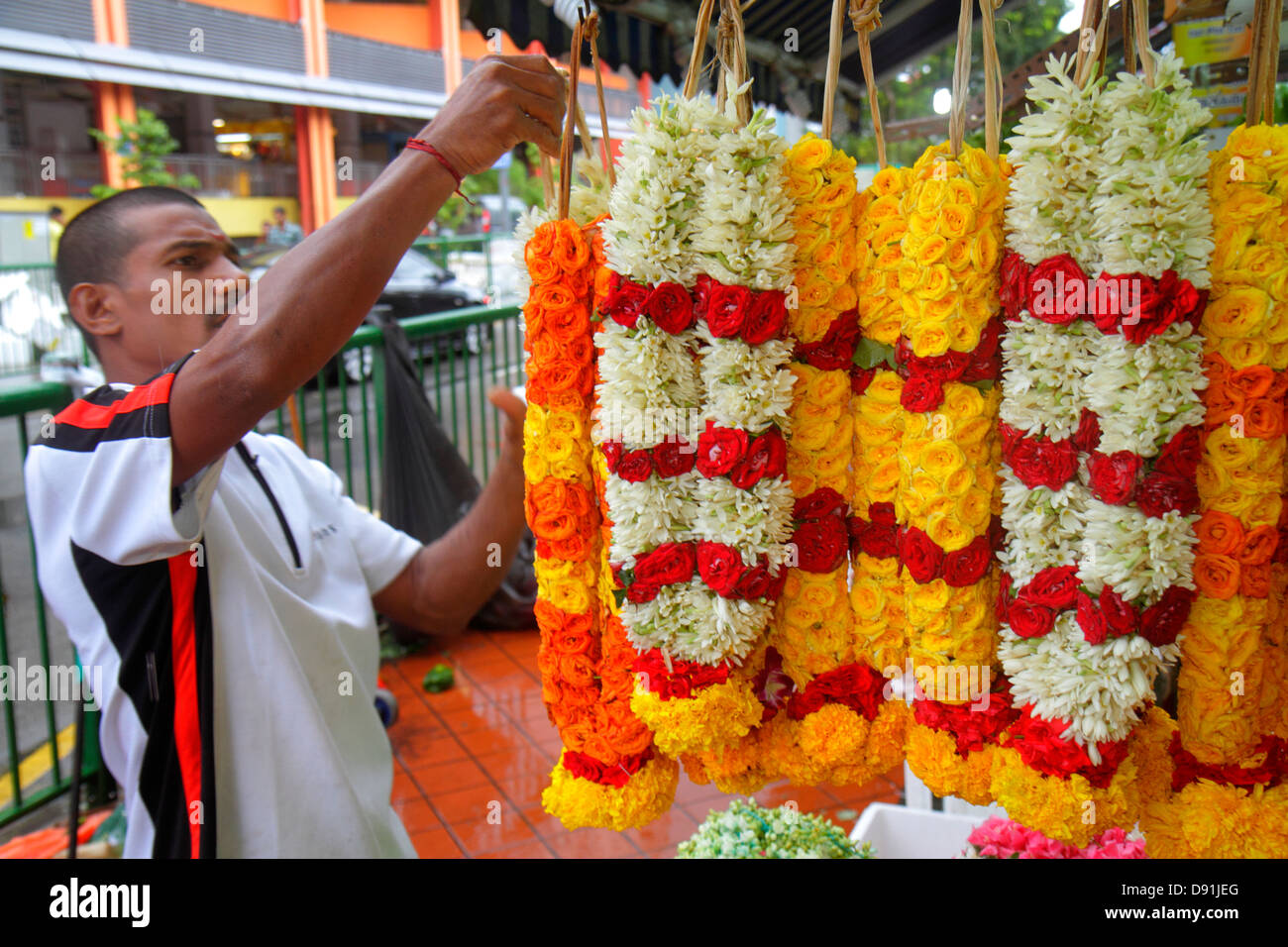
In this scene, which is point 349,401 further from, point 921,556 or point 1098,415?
point 1098,415

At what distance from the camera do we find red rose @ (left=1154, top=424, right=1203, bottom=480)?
3.84 feet

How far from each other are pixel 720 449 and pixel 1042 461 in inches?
16.5

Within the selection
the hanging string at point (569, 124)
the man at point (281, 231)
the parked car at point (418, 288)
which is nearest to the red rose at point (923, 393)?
the hanging string at point (569, 124)

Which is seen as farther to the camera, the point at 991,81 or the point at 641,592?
the point at 641,592

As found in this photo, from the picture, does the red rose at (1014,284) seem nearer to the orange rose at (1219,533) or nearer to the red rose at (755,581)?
the orange rose at (1219,533)

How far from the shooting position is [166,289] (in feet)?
5.65

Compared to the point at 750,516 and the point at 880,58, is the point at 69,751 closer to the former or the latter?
the point at 750,516

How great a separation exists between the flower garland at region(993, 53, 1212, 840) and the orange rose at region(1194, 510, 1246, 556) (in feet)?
0.12

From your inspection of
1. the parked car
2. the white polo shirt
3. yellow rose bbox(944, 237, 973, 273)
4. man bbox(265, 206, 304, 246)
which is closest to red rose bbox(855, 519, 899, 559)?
yellow rose bbox(944, 237, 973, 273)

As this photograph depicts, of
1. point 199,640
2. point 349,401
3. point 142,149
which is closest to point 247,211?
point 142,149

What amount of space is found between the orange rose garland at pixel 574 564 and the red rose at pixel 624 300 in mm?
90

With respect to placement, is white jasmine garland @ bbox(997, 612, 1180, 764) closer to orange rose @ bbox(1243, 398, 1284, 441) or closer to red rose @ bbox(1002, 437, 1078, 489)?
red rose @ bbox(1002, 437, 1078, 489)

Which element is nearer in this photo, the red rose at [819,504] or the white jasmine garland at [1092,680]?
the white jasmine garland at [1092,680]

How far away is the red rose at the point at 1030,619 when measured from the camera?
1229 millimetres
